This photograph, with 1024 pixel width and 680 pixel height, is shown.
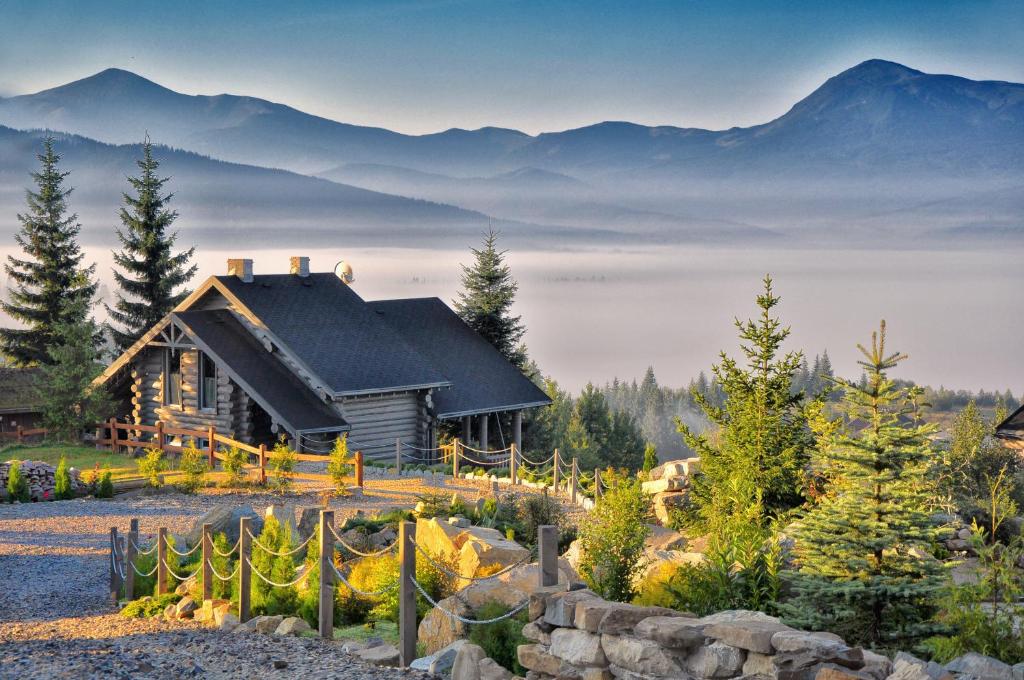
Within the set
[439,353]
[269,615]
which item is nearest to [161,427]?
[439,353]

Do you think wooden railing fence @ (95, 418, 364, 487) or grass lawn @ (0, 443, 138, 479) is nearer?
wooden railing fence @ (95, 418, 364, 487)

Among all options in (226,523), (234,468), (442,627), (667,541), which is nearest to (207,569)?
(226,523)

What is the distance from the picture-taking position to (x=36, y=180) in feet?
158

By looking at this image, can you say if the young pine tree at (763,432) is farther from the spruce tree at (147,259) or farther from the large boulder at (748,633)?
the spruce tree at (147,259)

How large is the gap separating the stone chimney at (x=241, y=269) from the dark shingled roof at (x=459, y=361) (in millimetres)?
5110

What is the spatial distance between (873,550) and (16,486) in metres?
22.1

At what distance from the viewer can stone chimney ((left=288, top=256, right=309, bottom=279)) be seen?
127 ft

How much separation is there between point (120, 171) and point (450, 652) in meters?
186

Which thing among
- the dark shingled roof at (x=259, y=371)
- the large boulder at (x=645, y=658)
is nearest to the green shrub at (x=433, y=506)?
the dark shingled roof at (x=259, y=371)

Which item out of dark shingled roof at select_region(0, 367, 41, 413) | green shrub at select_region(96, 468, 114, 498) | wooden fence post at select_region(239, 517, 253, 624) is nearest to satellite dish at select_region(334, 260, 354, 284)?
dark shingled roof at select_region(0, 367, 41, 413)

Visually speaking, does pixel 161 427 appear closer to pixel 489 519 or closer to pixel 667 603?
pixel 489 519

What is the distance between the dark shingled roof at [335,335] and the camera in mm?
34312

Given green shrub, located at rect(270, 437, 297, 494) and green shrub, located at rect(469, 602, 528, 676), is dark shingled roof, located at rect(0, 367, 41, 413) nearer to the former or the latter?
green shrub, located at rect(270, 437, 297, 494)

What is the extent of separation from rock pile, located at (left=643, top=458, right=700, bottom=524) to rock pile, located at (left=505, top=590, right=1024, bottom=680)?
10.8m
